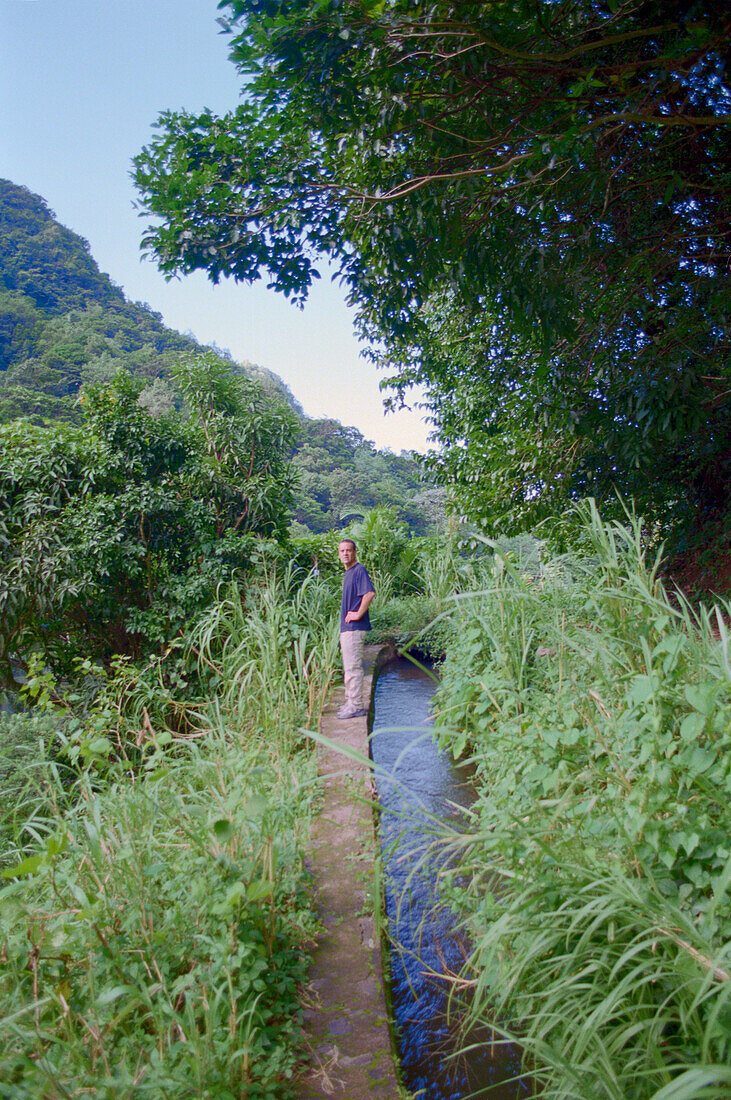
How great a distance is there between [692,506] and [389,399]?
214 inches

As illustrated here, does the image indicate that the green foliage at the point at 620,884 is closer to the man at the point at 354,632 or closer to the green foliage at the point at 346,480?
the man at the point at 354,632

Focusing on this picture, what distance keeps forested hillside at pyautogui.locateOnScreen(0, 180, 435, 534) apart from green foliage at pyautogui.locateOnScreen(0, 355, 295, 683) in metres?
15.2

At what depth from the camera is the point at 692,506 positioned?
263 inches

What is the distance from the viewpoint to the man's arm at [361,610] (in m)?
4.59

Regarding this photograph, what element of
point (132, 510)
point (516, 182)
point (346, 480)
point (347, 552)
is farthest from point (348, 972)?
point (346, 480)

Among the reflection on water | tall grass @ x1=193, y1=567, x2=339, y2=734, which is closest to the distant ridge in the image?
tall grass @ x1=193, y1=567, x2=339, y2=734

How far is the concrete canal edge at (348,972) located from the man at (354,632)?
146cm

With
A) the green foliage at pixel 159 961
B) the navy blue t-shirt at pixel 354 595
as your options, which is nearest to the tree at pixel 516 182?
the navy blue t-shirt at pixel 354 595

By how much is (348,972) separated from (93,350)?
29.6 meters

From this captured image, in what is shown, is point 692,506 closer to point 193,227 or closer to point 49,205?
point 193,227

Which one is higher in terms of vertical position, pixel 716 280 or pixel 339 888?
pixel 716 280

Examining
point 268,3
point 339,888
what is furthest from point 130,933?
point 268,3

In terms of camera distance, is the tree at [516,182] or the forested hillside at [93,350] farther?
the forested hillside at [93,350]

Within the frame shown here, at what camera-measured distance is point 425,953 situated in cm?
228
